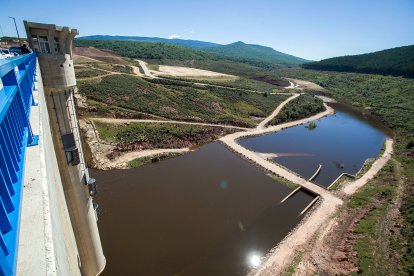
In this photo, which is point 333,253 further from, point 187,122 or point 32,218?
point 187,122

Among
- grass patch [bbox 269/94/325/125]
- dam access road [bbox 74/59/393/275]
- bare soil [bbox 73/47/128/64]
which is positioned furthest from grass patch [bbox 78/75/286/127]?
bare soil [bbox 73/47/128/64]

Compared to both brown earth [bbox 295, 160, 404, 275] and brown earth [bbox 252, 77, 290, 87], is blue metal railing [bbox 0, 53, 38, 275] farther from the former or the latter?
brown earth [bbox 252, 77, 290, 87]

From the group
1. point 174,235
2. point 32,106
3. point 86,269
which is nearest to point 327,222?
point 174,235

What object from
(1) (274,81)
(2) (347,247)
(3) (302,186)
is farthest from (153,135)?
(1) (274,81)

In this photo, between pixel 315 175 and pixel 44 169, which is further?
pixel 315 175

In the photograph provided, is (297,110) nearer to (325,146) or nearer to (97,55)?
(325,146)

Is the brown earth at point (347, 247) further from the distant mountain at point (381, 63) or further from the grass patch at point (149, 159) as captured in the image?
the distant mountain at point (381, 63)

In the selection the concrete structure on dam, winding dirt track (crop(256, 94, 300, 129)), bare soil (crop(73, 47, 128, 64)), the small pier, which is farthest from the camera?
bare soil (crop(73, 47, 128, 64))
